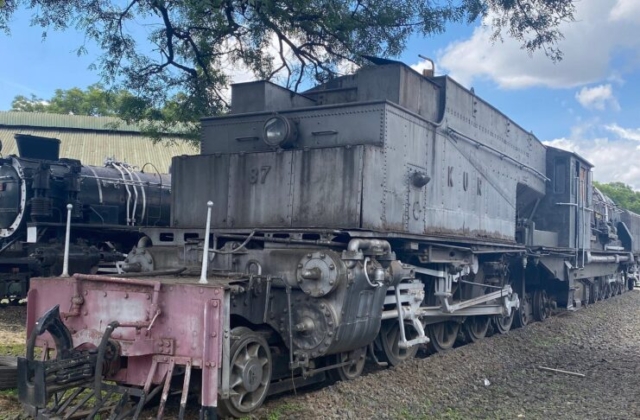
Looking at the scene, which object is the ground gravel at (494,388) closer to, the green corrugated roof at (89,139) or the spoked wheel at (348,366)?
the spoked wheel at (348,366)

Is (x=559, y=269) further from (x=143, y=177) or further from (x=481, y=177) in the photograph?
(x=143, y=177)

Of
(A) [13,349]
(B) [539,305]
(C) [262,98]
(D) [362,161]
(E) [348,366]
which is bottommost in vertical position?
(A) [13,349]

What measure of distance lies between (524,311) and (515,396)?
614 cm

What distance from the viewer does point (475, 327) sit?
34.9ft

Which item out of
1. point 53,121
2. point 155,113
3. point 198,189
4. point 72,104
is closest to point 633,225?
point 155,113

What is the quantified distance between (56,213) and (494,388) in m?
9.03

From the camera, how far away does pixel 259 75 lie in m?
14.1

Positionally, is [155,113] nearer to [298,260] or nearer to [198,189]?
[198,189]

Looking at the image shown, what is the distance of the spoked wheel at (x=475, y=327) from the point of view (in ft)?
34.5

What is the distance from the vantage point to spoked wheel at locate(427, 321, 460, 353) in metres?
9.45

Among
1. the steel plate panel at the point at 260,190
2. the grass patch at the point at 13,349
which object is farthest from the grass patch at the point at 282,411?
the grass patch at the point at 13,349

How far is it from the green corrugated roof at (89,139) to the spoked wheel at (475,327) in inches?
887

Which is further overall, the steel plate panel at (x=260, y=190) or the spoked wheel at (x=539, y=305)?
the spoked wheel at (x=539, y=305)

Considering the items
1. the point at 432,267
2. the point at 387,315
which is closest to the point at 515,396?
the point at 387,315
